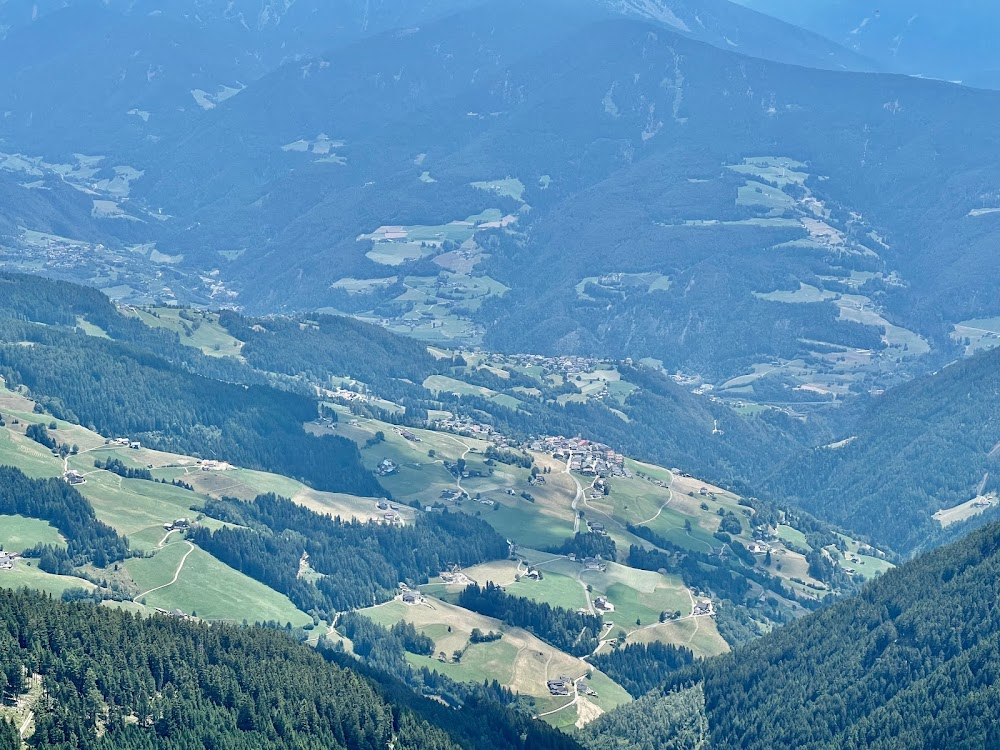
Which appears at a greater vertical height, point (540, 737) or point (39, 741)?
point (39, 741)

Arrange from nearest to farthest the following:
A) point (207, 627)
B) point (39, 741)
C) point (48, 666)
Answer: point (39, 741), point (48, 666), point (207, 627)

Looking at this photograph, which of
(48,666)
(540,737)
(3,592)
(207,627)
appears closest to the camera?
(48,666)

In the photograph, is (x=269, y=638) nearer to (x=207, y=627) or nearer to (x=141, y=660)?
(x=207, y=627)

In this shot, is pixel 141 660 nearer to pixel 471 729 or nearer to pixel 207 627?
pixel 207 627

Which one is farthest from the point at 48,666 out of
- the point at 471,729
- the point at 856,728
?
the point at 856,728

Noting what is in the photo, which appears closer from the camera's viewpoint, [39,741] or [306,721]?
[39,741]

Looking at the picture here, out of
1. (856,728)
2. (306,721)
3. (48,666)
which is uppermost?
(48,666)

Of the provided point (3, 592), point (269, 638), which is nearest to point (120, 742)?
point (3, 592)
